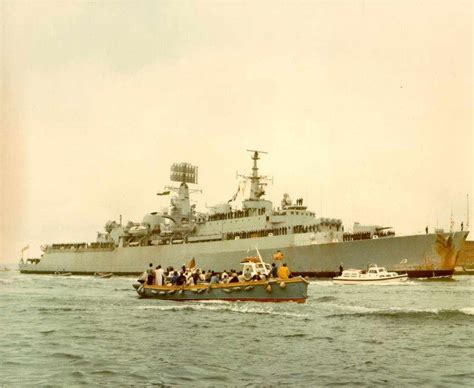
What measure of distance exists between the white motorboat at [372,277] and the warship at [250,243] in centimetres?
418

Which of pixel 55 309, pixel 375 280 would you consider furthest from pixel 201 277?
pixel 375 280

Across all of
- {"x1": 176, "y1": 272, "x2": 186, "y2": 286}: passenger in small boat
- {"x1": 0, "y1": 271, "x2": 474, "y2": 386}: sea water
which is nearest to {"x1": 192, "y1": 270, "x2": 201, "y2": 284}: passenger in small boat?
{"x1": 176, "y1": 272, "x2": 186, "y2": 286}: passenger in small boat

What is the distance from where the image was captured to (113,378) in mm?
11328

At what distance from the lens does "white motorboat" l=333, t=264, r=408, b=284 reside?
135 ft

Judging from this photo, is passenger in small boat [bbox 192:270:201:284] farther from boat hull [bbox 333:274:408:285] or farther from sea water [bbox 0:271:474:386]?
boat hull [bbox 333:274:408:285]

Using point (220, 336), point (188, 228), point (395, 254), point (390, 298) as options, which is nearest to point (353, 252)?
point (395, 254)

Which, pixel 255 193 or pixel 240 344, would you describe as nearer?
pixel 240 344

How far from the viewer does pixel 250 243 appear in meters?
55.4

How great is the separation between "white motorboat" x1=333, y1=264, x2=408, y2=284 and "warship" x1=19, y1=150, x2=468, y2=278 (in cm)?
418

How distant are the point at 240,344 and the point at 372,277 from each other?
93.3 feet

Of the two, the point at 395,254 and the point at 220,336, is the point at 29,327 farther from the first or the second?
the point at 395,254

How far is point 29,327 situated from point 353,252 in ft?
110

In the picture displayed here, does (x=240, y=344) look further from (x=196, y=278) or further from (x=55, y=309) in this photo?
(x=196, y=278)

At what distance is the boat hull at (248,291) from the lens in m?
24.8
